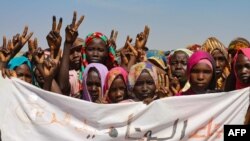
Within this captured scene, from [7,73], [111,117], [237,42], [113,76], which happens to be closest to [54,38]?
[7,73]

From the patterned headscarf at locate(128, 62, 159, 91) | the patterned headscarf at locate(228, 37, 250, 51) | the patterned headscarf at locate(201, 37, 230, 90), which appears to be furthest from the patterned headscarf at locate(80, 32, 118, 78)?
the patterned headscarf at locate(228, 37, 250, 51)

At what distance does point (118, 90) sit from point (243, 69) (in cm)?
135

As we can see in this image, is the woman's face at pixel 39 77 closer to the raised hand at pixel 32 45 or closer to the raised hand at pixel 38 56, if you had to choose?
the raised hand at pixel 38 56

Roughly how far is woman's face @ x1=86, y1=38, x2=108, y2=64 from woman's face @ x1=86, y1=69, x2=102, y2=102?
61 cm

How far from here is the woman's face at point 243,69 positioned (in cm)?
474

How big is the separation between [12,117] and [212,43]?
11.6ft

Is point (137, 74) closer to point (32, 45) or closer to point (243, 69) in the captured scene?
point (243, 69)

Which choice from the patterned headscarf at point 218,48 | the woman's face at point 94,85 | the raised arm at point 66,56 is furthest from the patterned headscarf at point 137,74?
the patterned headscarf at point 218,48

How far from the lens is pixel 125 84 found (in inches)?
198

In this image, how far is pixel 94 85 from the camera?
205 inches

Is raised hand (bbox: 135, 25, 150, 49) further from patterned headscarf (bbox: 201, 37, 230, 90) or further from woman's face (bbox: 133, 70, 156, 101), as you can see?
woman's face (bbox: 133, 70, 156, 101)

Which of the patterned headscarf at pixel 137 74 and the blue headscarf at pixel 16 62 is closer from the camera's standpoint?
the patterned headscarf at pixel 137 74

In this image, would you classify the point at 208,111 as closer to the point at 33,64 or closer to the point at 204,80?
the point at 204,80

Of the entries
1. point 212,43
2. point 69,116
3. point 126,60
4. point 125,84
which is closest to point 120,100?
point 125,84
